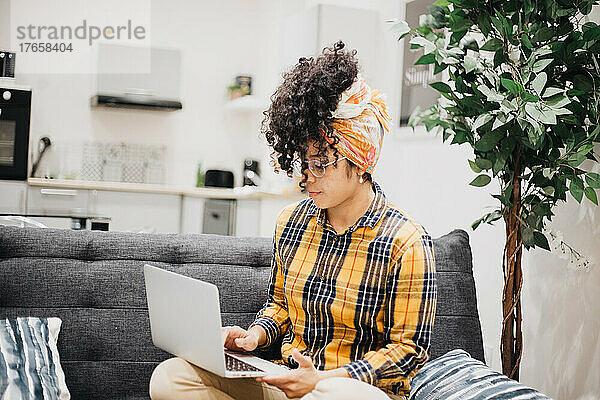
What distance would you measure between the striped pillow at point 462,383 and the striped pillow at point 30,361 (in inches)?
36.0

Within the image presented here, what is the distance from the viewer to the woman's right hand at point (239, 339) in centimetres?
184

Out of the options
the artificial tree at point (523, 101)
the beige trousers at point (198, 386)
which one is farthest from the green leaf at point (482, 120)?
the beige trousers at point (198, 386)

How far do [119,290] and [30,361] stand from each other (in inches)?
12.2

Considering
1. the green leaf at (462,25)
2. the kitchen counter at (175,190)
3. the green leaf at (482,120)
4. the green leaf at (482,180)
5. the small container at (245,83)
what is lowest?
the kitchen counter at (175,190)

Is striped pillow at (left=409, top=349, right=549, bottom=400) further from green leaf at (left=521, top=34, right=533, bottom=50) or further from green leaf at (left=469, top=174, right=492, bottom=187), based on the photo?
green leaf at (left=521, top=34, right=533, bottom=50)

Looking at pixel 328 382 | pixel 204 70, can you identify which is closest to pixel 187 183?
pixel 204 70

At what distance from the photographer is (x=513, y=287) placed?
2334mm

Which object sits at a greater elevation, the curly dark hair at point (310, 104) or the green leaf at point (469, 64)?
the green leaf at point (469, 64)

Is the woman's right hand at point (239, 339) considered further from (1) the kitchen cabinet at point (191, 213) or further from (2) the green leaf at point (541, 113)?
(1) the kitchen cabinet at point (191, 213)

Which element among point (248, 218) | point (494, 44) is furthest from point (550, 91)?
point (248, 218)

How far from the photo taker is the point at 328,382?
1.53m

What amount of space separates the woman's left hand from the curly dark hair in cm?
46

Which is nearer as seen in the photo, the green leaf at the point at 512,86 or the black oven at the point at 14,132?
the green leaf at the point at 512,86

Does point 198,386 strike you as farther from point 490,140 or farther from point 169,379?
point 490,140
